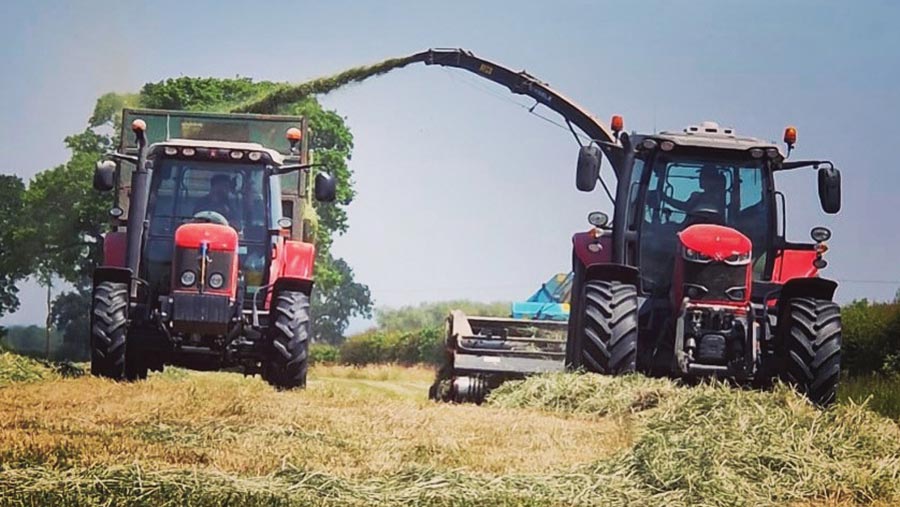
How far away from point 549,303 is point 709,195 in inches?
301

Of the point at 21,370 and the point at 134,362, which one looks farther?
the point at 21,370

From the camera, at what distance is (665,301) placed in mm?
11852

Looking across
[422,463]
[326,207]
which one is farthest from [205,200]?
[326,207]

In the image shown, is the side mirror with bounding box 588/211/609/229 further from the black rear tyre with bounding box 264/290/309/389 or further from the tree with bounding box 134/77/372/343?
the tree with bounding box 134/77/372/343

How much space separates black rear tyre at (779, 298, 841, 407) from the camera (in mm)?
10852

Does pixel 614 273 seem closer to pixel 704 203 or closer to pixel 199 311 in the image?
pixel 704 203

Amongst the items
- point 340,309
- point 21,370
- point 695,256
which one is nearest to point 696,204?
point 695,256

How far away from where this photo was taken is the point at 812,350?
1088 centimetres

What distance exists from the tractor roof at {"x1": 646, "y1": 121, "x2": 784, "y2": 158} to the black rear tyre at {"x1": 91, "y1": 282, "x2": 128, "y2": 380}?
480cm

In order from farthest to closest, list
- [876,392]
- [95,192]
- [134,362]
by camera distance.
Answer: [95,192] → [876,392] → [134,362]

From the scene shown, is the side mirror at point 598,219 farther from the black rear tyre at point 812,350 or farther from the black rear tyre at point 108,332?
the black rear tyre at point 108,332

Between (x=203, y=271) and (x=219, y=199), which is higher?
(x=219, y=199)

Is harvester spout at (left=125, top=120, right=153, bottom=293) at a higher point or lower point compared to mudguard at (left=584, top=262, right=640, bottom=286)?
higher

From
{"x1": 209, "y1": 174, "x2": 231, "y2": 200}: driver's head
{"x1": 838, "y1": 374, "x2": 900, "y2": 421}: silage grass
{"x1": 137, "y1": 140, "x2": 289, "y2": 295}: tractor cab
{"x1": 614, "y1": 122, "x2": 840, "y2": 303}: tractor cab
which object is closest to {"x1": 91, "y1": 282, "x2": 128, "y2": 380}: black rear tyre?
{"x1": 137, "y1": 140, "x2": 289, "y2": 295}: tractor cab
